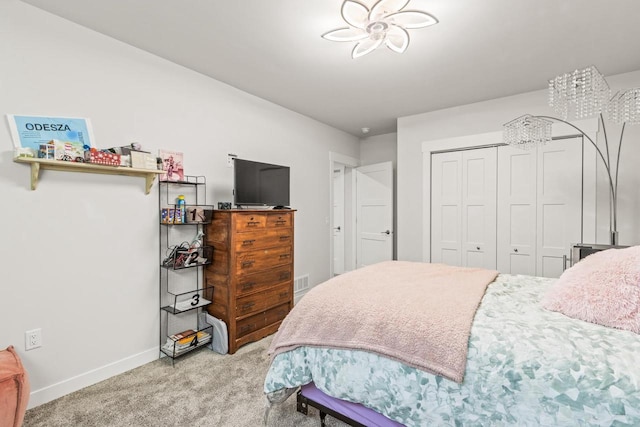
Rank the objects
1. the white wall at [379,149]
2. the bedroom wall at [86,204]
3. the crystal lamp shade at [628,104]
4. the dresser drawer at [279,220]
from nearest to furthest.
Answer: the bedroom wall at [86,204]
the crystal lamp shade at [628,104]
the dresser drawer at [279,220]
the white wall at [379,149]

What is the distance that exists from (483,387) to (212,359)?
2.10m

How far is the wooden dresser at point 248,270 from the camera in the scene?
2594mm

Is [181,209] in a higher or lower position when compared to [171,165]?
lower

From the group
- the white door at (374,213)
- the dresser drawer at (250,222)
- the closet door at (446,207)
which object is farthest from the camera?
the white door at (374,213)

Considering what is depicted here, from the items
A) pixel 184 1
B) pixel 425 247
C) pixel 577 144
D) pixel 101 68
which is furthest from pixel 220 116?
pixel 577 144

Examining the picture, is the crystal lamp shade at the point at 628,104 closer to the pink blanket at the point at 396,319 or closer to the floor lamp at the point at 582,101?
the floor lamp at the point at 582,101

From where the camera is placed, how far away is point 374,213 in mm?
4844

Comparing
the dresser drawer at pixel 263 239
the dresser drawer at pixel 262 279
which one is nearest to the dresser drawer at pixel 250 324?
the dresser drawer at pixel 262 279

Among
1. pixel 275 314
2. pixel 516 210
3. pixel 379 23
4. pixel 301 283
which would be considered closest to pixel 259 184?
pixel 275 314

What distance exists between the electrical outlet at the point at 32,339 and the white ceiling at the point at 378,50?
6.76 ft

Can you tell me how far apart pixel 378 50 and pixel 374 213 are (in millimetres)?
2817

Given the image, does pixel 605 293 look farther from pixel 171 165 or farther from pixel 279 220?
pixel 171 165

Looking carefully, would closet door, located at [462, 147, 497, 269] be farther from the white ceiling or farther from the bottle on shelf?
the bottle on shelf

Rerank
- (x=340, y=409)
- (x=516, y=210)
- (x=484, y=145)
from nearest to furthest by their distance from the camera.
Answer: (x=340, y=409)
(x=516, y=210)
(x=484, y=145)
